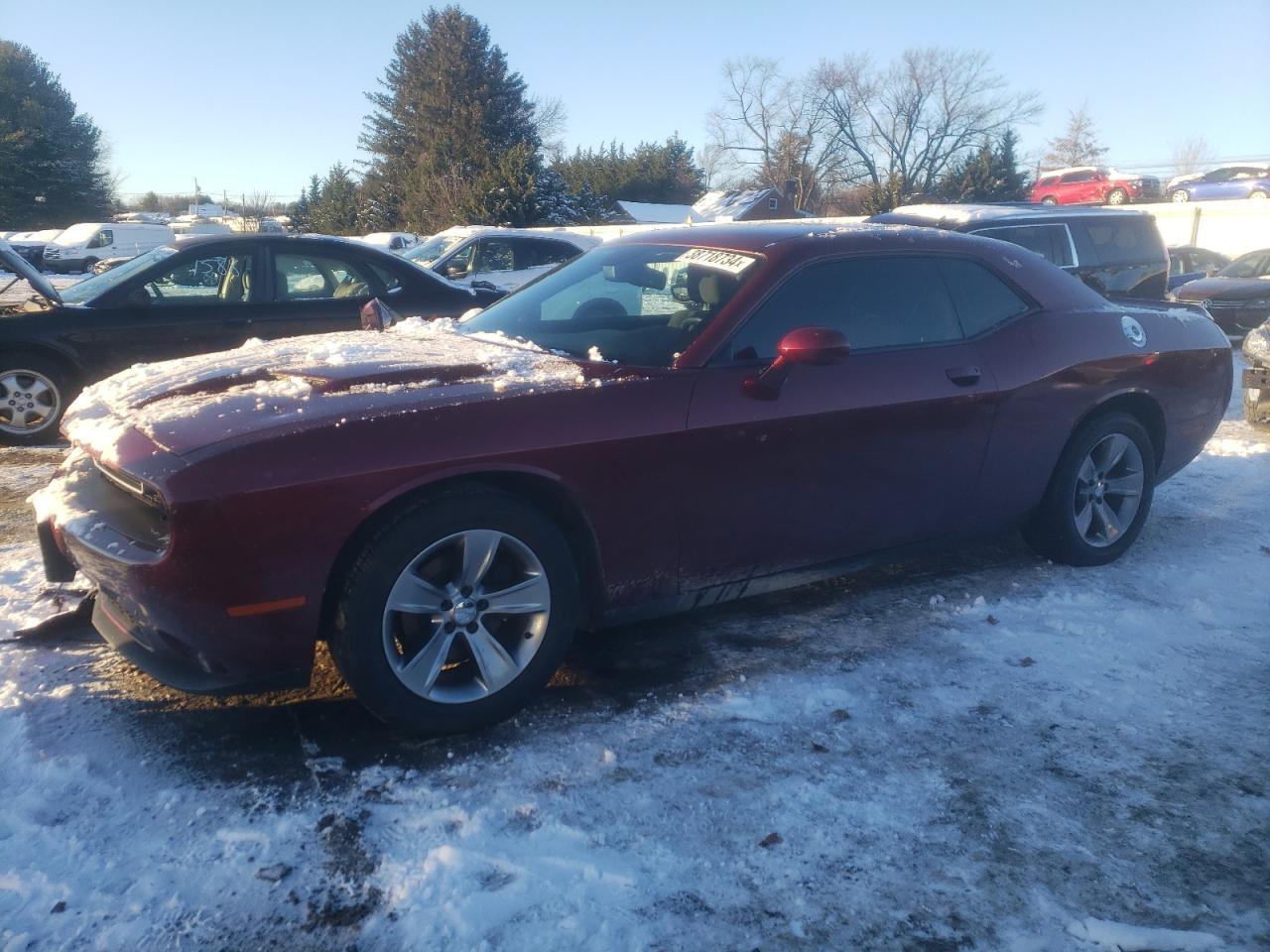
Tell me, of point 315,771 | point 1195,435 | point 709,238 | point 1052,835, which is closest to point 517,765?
point 315,771

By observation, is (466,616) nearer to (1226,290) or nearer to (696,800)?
(696,800)

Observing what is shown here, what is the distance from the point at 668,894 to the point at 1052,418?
2907 millimetres

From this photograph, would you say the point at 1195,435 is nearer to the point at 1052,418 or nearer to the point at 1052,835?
the point at 1052,418

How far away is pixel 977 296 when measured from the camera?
4191 mm

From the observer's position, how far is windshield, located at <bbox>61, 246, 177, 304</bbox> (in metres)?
6.79

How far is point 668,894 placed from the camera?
7.48 ft

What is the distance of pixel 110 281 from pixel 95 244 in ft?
101

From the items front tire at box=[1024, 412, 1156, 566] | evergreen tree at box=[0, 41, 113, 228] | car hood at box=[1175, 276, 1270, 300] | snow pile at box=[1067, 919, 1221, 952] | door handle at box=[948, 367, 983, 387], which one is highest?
evergreen tree at box=[0, 41, 113, 228]

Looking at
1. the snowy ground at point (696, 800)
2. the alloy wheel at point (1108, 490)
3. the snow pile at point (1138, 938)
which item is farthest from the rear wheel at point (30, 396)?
the snow pile at point (1138, 938)

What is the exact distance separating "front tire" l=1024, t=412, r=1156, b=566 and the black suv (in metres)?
4.68

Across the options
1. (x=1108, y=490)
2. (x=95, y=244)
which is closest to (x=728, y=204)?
(x=95, y=244)

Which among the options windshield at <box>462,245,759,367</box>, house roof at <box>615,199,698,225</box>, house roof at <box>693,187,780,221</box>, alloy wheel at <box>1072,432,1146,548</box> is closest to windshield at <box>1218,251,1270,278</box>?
alloy wheel at <box>1072,432,1146,548</box>

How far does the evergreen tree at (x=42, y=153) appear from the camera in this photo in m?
47.3

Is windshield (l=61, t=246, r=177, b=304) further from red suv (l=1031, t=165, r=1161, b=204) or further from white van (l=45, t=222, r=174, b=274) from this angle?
red suv (l=1031, t=165, r=1161, b=204)
